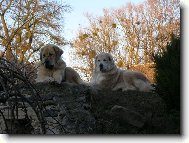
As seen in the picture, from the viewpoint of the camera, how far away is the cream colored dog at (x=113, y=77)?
4887 millimetres

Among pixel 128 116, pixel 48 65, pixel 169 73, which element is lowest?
pixel 128 116

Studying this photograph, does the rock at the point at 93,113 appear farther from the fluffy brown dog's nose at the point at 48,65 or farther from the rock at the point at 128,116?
the fluffy brown dog's nose at the point at 48,65

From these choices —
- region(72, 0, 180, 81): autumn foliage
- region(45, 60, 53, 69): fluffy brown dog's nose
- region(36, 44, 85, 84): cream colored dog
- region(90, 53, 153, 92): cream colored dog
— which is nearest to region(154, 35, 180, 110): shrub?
region(72, 0, 180, 81): autumn foliage

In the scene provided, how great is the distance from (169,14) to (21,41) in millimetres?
2622

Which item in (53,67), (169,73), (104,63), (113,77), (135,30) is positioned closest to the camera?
(169,73)

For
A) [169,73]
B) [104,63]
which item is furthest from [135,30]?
[104,63]

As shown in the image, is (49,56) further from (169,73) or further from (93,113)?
(169,73)

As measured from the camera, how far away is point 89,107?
332cm

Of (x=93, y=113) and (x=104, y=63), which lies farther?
(x=104, y=63)

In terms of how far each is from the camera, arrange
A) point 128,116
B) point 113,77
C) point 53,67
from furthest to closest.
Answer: point 113,77
point 53,67
point 128,116

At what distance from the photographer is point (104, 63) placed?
5.18 m

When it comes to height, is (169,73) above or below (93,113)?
above

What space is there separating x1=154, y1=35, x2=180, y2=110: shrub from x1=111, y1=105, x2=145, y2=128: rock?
23cm

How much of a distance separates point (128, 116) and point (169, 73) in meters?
0.47
